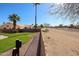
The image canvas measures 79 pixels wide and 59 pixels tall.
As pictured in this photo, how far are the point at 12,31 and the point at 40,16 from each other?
45 centimetres

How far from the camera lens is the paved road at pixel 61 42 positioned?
4.14 m

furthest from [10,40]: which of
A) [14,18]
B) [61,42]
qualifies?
[61,42]

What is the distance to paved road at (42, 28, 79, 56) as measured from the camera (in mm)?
4145

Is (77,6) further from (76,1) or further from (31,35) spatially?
(31,35)

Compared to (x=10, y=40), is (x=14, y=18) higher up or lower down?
higher up

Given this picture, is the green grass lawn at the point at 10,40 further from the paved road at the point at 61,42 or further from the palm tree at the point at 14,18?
the paved road at the point at 61,42

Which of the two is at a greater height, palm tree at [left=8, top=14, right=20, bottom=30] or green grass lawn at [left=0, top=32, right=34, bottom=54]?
palm tree at [left=8, top=14, right=20, bottom=30]

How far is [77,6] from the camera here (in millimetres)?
4191

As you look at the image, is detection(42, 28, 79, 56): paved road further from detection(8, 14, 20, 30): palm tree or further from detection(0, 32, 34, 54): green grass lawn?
detection(8, 14, 20, 30): palm tree

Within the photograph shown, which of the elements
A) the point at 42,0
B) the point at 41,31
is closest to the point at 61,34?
the point at 41,31

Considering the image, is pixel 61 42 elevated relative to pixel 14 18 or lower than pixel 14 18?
lower

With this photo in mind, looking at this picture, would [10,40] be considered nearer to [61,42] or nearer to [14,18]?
[14,18]

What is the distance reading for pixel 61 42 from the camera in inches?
167

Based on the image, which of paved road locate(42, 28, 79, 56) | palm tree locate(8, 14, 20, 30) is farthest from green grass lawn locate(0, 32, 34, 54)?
paved road locate(42, 28, 79, 56)
